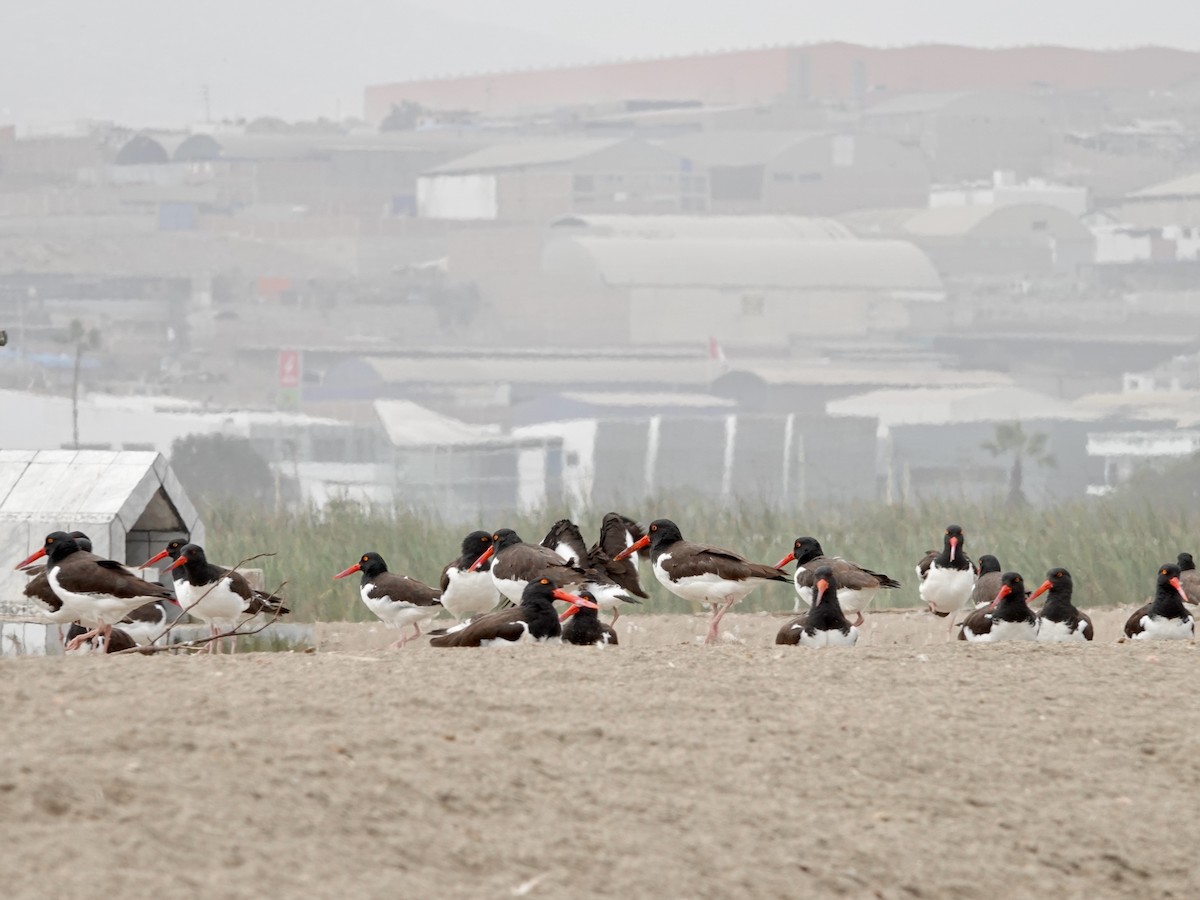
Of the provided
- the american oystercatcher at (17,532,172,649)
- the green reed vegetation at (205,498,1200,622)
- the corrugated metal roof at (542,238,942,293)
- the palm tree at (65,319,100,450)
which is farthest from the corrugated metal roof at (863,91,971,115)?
the american oystercatcher at (17,532,172,649)

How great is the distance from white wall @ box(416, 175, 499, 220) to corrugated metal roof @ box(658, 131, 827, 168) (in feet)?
50.2

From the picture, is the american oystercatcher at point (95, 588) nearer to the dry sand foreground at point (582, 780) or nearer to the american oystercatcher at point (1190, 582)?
the dry sand foreground at point (582, 780)

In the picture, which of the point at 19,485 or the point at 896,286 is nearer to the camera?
the point at 19,485

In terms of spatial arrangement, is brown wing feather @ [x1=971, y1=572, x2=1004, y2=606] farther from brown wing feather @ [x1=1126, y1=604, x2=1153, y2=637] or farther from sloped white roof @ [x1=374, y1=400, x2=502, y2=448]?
sloped white roof @ [x1=374, y1=400, x2=502, y2=448]

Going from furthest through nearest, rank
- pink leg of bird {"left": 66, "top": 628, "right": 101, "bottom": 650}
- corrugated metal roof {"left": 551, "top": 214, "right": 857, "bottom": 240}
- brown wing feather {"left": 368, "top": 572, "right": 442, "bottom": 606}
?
corrugated metal roof {"left": 551, "top": 214, "right": 857, "bottom": 240}, brown wing feather {"left": 368, "top": 572, "right": 442, "bottom": 606}, pink leg of bird {"left": 66, "top": 628, "right": 101, "bottom": 650}

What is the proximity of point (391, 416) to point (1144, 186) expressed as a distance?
10745 cm

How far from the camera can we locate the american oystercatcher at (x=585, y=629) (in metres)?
9.77

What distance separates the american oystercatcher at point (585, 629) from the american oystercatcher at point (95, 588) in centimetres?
207

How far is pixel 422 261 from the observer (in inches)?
6038

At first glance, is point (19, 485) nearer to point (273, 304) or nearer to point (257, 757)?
point (257, 757)

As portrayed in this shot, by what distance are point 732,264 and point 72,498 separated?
374ft

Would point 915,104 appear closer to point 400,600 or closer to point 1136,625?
point 400,600

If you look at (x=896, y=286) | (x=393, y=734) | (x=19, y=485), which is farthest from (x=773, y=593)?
(x=896, y=286)

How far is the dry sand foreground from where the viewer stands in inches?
211
